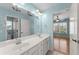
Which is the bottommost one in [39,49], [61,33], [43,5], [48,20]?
[39,49]

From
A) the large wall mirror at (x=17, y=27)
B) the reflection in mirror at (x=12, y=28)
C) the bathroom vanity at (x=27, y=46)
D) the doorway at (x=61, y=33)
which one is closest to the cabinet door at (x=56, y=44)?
the doorway at (x=61, y=33)

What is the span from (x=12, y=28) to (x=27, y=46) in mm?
371

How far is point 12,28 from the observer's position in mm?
1540

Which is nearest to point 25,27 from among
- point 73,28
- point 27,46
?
point 27,46

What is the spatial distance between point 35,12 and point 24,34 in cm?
44

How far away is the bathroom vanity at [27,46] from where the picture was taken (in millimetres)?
1360

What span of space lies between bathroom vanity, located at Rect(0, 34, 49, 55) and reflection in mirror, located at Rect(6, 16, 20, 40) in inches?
3.3

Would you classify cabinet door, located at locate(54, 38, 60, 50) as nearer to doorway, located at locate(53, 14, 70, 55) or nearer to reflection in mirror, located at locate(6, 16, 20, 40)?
doorway, located at locate(53, 14, 70, 55)

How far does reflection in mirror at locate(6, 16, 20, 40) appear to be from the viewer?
1490 mm

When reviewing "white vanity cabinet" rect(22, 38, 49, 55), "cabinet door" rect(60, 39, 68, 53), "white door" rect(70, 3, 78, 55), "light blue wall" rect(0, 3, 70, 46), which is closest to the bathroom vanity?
"white vanity cabinet" rect(22, 38, 49, 55)

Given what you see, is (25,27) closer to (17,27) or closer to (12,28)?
(17,27)

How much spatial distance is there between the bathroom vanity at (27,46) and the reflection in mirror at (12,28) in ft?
0.28

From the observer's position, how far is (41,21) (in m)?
1.64

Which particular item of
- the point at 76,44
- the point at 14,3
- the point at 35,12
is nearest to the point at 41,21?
the point at 35,12
